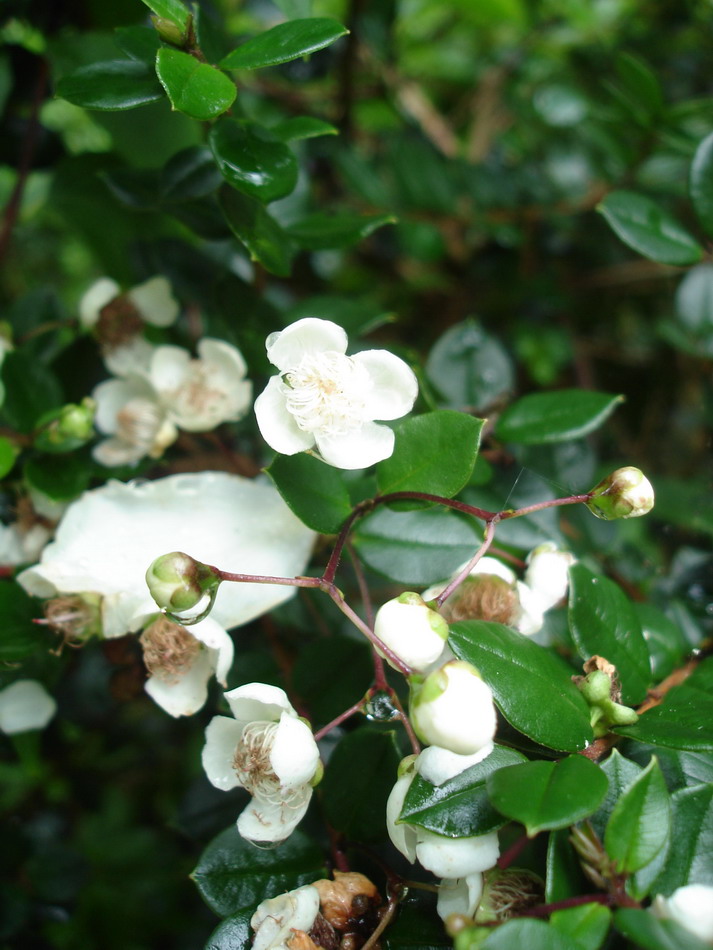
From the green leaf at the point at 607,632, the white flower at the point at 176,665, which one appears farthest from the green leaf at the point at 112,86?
the green leaf at the point at 607,632

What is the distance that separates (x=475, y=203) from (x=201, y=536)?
2.85 ft

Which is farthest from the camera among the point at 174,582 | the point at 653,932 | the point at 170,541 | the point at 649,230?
the point at 649,230

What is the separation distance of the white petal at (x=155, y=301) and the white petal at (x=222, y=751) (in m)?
0.50

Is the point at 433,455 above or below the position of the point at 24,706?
above

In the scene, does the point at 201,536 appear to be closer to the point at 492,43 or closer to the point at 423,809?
the point at 423,809

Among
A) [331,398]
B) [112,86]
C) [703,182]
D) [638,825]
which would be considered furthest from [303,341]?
[703,182]

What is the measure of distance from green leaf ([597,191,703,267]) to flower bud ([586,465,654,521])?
370mm

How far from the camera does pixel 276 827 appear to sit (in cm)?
60

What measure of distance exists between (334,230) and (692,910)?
27.2 inches

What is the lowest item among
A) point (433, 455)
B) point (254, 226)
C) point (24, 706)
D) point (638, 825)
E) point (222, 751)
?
point (24, 706)

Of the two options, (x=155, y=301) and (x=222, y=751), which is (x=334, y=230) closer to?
(x=155, y=301)

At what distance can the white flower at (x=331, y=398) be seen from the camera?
62 cm

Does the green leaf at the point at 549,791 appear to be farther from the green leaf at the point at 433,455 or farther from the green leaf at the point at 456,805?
the green leaf at the point at 433,455

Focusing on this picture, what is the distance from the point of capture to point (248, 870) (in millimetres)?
644
